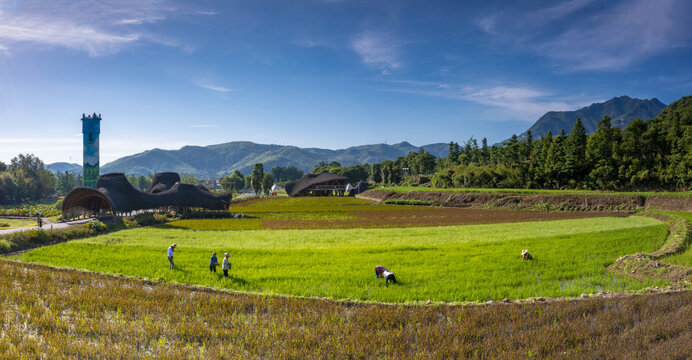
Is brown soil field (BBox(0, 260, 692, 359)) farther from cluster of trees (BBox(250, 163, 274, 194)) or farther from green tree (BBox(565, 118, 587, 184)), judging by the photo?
cluster of trees (BBox(250, 163, 274, 194))

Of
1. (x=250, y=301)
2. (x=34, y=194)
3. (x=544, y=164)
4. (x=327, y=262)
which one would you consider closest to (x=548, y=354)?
(x=250, y=301)

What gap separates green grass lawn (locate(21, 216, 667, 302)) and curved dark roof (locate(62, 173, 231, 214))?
18624 mm

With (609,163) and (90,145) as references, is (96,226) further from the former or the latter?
(609,163)

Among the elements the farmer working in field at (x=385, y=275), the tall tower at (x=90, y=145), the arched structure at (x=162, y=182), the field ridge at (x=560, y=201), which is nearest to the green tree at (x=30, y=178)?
the tall tower at (x=90, y=145)

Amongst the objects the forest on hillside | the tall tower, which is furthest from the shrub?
the forest on hillside

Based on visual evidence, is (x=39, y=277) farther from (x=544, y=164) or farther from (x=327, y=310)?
(x=544, y=164)

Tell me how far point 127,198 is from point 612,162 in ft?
230

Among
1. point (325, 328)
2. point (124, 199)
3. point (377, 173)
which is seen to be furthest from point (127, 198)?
point (377, 173)

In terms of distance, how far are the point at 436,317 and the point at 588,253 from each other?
39.3 feet

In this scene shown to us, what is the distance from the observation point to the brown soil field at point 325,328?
7.26 metres

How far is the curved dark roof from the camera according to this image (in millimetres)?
40812

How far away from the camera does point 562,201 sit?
153ft

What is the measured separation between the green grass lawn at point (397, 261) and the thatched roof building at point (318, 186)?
7785 centimetres

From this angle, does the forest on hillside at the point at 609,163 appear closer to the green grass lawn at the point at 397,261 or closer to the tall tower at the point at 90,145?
the green grass lawn at the point at 397,261
